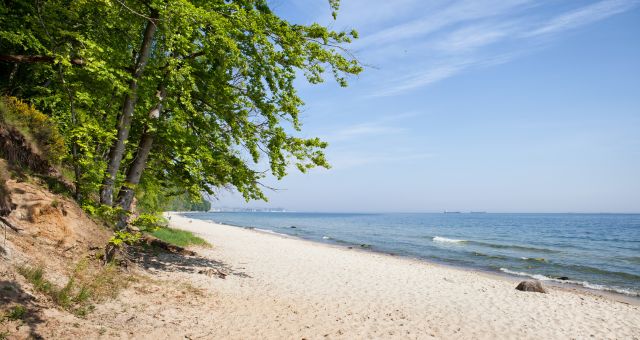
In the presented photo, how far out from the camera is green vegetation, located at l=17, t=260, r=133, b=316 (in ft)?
22.6

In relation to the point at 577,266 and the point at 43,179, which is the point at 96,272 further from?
the point at 577,266

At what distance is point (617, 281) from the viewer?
2291 centimetres

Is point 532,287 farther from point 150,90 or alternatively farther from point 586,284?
point 150,90

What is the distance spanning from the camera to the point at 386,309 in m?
11.5

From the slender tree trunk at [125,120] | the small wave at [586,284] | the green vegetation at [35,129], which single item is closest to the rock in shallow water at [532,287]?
the small wave at [586,284]

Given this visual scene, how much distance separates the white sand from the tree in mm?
3769

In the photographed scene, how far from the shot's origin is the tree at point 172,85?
32.6 ft

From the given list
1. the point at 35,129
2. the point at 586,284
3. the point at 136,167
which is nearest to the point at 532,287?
the point at 586,284

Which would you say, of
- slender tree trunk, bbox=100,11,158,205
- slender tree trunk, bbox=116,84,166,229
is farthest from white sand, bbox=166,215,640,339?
slender tree trunk, bbox=100,11,158,205

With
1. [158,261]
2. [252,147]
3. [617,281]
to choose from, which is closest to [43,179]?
[158,261]

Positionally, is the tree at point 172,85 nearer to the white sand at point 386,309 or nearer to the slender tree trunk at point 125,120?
the slender tree trunk at point 125,120

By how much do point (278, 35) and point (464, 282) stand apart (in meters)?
14.2

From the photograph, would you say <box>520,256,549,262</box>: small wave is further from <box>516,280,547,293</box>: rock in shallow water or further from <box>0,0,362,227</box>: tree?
<box>0,0,362,227</box>: tree

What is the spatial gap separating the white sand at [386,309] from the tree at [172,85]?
377cm
